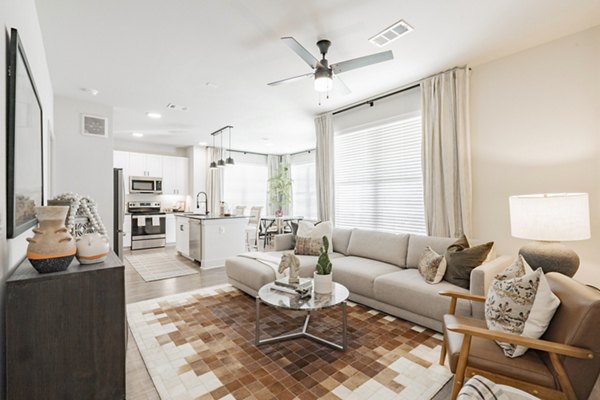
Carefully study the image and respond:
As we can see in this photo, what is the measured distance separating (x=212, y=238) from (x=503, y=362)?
178 inches

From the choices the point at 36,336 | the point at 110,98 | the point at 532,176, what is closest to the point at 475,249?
the point at 532,176

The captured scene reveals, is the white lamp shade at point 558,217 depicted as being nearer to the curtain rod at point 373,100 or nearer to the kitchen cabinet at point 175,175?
the curtain rod at point 373,100

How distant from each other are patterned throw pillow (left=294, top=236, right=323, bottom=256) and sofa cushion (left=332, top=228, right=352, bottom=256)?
423 millimetres

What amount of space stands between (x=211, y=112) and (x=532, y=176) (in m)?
4.68

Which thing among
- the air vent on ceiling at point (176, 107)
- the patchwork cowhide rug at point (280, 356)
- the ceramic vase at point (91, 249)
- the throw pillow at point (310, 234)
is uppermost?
the air vent on ceiling at point (176, 107)

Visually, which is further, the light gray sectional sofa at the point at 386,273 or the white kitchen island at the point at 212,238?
the white kitchen island at the point at 212,238

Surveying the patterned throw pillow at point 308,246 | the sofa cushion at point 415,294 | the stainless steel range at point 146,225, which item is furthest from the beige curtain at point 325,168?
the stainless steel range at point 146,225

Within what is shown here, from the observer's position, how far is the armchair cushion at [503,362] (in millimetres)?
1419

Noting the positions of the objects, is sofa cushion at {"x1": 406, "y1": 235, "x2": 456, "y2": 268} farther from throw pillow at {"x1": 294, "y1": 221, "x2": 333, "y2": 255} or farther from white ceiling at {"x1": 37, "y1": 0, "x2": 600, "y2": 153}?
white ceiling at {"x1": 37, "y1": 0, "x2": 600, "y2": 153}

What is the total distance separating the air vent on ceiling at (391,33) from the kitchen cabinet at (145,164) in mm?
6593

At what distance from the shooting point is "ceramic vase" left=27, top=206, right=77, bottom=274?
1.37 metres

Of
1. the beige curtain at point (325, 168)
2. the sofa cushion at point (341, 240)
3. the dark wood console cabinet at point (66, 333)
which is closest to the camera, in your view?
the dark wood console cabinet at point (66, 333)

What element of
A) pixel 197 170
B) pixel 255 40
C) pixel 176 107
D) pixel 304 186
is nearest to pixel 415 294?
pixel 255 40

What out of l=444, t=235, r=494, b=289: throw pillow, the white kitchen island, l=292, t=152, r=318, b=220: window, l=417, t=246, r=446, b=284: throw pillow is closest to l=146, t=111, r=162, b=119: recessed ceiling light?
the white kitchen island
